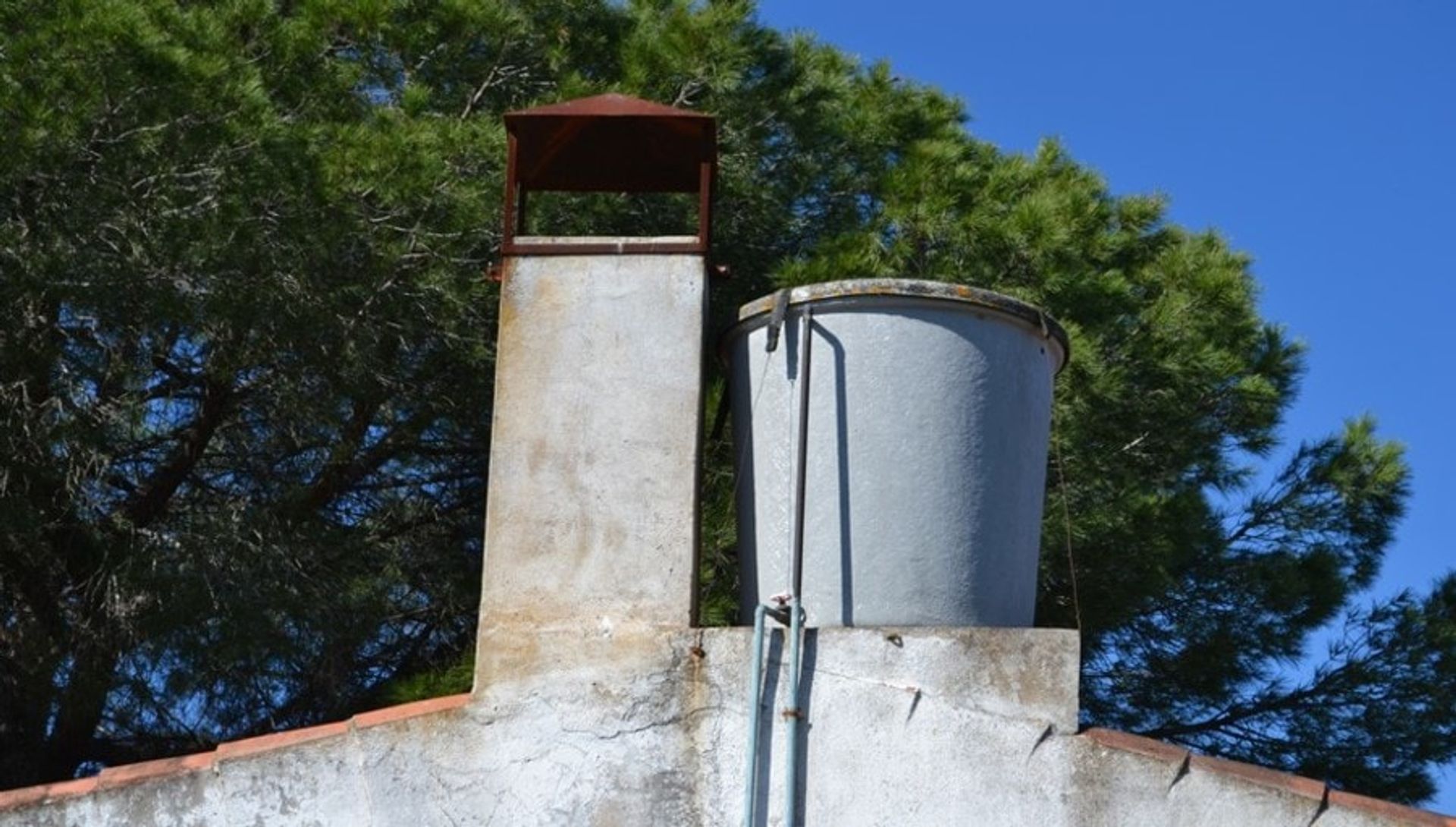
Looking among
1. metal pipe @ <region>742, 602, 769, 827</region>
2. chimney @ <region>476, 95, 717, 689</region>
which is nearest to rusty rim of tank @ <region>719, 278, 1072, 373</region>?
chimney @ <region>476, 95, 717, 689</region>

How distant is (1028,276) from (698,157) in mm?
4554

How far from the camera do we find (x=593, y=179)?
606cm

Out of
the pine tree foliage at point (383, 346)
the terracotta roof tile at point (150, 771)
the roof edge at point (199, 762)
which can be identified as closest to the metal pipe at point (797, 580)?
the roof edge at point (199, 762)

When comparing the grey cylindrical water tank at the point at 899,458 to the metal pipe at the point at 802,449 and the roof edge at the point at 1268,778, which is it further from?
the roof edge at the point at 1268,778

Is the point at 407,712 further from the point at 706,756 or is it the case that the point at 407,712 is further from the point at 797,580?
the point at 797,580

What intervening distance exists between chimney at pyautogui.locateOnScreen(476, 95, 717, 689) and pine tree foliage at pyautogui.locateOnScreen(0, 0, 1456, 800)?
265 cm

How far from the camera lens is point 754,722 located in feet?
15.6

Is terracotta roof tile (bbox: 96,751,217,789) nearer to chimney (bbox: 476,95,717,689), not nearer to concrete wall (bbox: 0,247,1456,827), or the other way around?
concrete wall (bbox: 0,247,1456,827)

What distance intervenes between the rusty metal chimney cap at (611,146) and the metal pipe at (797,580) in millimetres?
794

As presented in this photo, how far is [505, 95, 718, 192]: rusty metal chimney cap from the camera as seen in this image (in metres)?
5.72

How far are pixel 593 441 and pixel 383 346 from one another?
15.7 ft

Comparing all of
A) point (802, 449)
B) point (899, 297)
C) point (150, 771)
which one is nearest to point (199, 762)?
point (150, 771)

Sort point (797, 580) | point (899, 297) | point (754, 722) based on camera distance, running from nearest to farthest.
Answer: point (754, 722) < point (797, 580) < point (899, 297)

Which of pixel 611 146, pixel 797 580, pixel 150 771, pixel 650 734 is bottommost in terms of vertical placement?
pixel 150 771
